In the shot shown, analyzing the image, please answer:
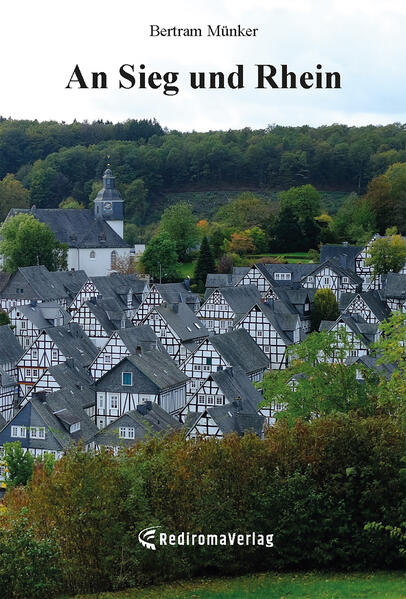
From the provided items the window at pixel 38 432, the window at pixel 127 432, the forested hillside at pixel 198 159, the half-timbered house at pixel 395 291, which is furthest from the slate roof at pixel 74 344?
the forested hillside at pixel 198 159

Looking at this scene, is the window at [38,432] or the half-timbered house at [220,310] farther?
the half-timbered house at [220,310]

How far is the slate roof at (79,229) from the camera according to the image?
3364 inches

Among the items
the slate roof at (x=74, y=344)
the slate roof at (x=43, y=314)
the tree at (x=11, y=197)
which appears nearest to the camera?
the slate roof at (x=74, y=344)

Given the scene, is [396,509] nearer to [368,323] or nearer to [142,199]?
[368,323]

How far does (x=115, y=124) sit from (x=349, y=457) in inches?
5077

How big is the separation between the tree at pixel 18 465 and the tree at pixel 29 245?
40399 millimetres

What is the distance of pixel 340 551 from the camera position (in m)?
21.4

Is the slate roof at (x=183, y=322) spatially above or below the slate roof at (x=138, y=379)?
above

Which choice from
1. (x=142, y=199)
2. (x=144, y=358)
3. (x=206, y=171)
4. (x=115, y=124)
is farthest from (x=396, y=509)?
(x=115, y=124)

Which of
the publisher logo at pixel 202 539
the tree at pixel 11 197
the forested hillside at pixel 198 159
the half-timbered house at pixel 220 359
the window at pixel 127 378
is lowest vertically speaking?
the publisher logo at pixel 202 539

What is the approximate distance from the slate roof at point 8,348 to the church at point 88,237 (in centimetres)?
2915

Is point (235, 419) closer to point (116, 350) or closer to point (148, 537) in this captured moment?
point (116, 350)

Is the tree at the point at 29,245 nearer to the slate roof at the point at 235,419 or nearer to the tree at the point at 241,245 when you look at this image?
the tree at the point at 241,245

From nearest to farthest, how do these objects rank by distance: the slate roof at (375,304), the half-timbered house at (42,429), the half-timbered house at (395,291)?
the half-timbered house at (42,429), the slate roof at (375,304), the half-timbered house at (395,291)
